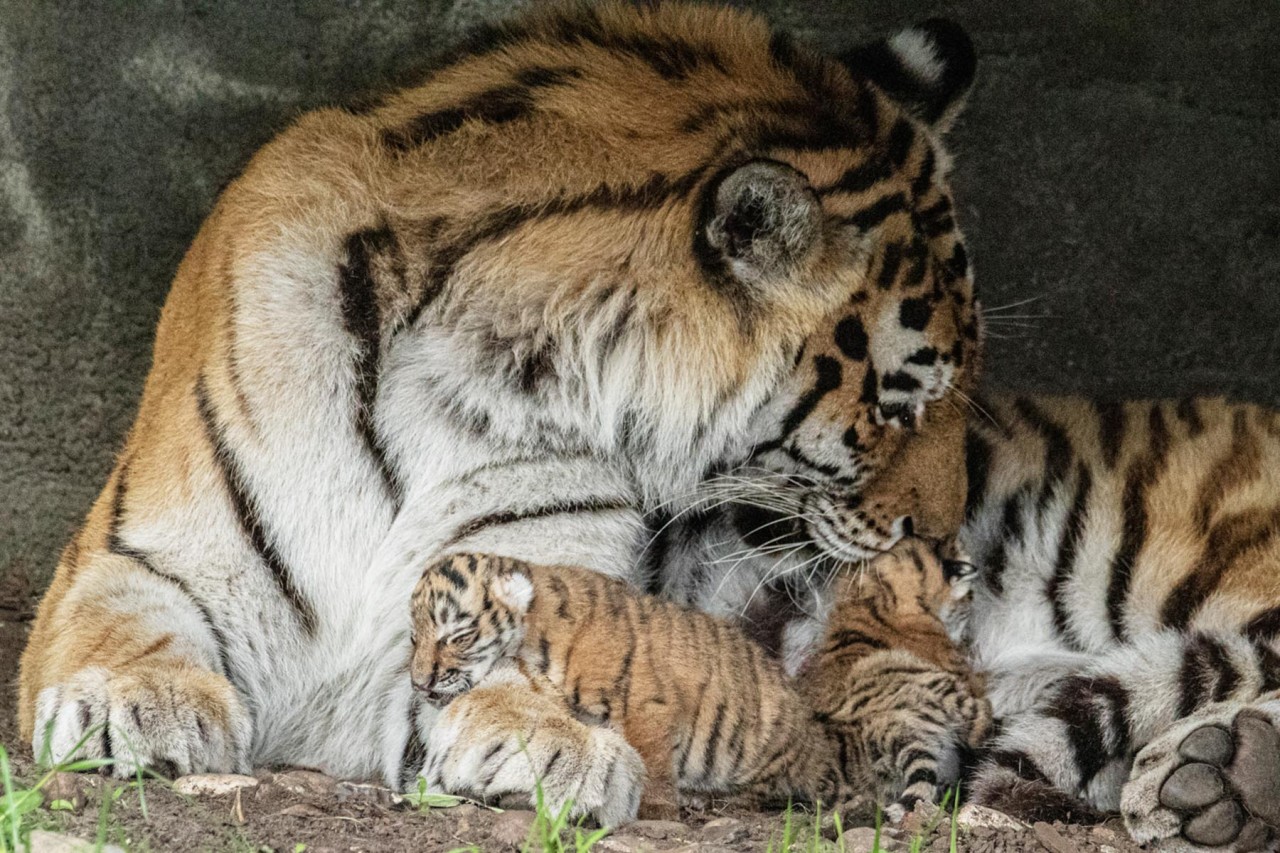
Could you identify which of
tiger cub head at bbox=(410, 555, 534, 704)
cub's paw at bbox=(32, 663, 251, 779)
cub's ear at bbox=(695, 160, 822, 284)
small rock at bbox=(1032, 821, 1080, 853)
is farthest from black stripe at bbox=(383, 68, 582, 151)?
small rock at bbox=(1032, 821, 1080, 853)

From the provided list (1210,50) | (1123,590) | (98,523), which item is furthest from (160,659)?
(1210,50)

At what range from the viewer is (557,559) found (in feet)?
8.04

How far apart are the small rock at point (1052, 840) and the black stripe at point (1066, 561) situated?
2.58 feet

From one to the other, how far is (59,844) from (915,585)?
1.50m

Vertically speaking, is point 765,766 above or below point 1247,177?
below

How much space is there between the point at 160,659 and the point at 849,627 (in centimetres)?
117

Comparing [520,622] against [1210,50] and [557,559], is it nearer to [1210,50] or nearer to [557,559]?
[557,559]

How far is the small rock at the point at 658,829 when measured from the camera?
1975 mm

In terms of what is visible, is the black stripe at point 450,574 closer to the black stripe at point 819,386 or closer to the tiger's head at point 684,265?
the tiger's head at point 684,265

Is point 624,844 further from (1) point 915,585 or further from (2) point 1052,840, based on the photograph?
(1) point 915,585

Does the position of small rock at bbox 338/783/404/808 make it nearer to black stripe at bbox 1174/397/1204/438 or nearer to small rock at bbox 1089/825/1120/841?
small rock at bbox 1089/825/1120/841

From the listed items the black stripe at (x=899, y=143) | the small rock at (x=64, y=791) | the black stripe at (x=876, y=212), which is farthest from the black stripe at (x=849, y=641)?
the small rock at (x=64, y=791)

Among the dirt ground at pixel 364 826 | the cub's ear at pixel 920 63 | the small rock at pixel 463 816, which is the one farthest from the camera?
the cub's ear at pixel 920 63

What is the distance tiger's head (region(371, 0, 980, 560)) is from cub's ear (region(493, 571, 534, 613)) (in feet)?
0.95
